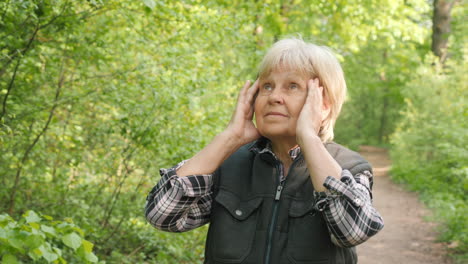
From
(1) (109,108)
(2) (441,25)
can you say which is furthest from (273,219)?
(2) (441,25)

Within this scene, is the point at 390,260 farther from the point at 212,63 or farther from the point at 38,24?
the point at 38,24

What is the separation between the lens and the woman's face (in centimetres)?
204

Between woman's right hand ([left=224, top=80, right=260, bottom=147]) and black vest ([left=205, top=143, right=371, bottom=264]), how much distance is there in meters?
0.12

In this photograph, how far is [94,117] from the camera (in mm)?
5441

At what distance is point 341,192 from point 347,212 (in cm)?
8

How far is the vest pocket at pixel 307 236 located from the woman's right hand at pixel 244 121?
39cm

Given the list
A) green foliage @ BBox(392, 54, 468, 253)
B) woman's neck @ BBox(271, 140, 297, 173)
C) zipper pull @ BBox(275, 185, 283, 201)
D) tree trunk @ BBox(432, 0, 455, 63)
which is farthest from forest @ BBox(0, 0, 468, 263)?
tree trunk @ BBox(432, 0, 455, 63)

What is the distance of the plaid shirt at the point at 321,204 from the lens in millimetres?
1719

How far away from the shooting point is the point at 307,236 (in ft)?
6.00

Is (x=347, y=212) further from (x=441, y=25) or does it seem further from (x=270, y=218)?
(x=441, y=25)

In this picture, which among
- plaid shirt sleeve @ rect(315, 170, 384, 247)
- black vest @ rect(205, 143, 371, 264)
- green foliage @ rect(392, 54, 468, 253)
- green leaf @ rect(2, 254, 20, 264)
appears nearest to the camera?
plaid shirt sleeve @ rect(315, 170, 384, 247)

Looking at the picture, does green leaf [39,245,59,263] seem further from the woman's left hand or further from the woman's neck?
the woman's left hand

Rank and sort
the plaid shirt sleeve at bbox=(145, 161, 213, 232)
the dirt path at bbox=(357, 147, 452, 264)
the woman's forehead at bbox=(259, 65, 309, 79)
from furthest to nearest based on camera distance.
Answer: the dirt path at bbox=(357, 147, 452, 264) → the woman's forehead at bbox=(259, 65, 309, 79) → the plaid shirt sleeve at bbox=(145, 161, 213, 232)

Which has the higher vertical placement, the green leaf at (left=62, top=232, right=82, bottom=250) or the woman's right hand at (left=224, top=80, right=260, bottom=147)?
the woman's right hand at (left=224, top=80, right=260, bottom=147)
